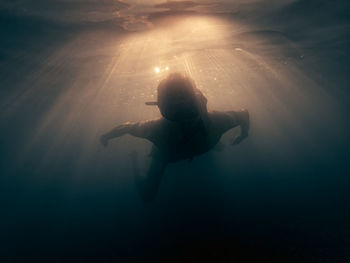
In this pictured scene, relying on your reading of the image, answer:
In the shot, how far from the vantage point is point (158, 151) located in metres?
7.38

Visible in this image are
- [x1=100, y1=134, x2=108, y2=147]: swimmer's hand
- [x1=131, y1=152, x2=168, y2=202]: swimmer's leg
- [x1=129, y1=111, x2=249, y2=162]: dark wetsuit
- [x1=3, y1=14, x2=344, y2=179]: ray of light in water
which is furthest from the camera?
[x1=3, y1=14, x2=344, y2=179]: ray of light in water

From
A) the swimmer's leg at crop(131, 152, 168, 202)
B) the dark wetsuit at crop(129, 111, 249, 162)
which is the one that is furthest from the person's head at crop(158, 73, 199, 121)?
the swimmer's leg at crop(131, 152, 168, 202)

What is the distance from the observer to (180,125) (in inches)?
208

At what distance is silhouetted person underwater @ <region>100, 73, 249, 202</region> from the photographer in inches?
176

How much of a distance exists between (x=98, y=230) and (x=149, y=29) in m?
13.4

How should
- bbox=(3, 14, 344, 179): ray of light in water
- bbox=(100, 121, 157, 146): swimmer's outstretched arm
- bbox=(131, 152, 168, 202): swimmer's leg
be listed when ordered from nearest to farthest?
1. bbox=(100, 121, 157, 146): swimmer's outstretched arm
2. bbox=(131, 152, 168, 202): swimmer's leg
3. bbox=(3, 14, 344, 179): ray of light in water

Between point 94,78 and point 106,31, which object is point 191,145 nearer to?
point 106,31

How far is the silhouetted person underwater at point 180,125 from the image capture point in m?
4.47

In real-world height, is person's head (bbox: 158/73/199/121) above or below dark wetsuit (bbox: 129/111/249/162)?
above

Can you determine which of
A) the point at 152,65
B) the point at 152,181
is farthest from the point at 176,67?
the point at 152,181

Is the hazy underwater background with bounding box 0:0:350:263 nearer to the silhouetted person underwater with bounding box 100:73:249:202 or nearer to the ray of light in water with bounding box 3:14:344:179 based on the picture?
the ray of light in water with bounding box 3:14:344:179

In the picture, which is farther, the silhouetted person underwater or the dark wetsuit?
the dark wetsuit

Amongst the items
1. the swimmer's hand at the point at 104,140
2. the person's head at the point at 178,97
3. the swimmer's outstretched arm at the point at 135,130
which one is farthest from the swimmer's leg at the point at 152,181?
the person's head at the point at 178,97

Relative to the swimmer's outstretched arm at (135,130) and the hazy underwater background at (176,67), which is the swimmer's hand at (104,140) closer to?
the swimmer's outstretched arm at (135,130)
